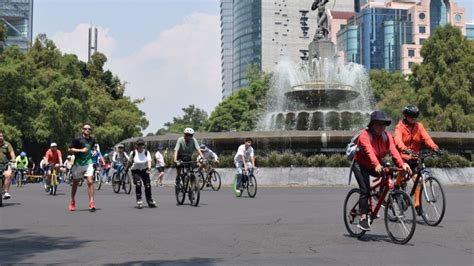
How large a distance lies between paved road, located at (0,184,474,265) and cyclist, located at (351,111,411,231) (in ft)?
1.58

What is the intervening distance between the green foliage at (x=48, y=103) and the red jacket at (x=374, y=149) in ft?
128

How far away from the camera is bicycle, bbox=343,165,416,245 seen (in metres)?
7.56

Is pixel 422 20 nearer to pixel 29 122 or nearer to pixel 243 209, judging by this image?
pixel 29 122

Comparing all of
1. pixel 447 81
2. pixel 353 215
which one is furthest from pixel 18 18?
pixel 353 215

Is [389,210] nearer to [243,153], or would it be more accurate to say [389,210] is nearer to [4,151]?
[4,151]

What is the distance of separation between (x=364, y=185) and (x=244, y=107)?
68.0m

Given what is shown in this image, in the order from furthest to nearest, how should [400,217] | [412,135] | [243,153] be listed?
[243,153]
[412,135]
[400,217]

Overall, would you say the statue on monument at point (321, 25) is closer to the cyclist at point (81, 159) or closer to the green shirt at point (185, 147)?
the green shirt at point (185, 147)

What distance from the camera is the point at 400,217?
25.2ft

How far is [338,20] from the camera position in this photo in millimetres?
186500

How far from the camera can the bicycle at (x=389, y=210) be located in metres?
7.56

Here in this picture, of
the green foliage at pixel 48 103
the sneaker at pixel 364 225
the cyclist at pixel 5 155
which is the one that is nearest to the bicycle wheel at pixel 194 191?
the cyclist at pixel 5 155

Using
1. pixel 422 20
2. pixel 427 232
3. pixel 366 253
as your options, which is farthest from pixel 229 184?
pixel 422 20

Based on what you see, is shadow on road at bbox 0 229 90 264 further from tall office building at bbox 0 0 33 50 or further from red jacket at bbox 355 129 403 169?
tall office building at bbox 0 0 33 50
